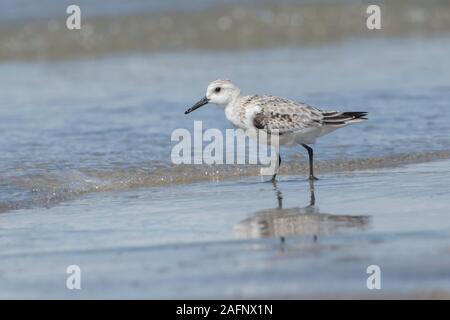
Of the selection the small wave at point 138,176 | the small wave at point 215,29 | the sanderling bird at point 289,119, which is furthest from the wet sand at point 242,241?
the small wave at point 215,29

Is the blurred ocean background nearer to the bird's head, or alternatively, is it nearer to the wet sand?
the wet sand

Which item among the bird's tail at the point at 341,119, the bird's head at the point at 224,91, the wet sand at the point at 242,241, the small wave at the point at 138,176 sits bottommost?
the wet sand at the point at 242,241

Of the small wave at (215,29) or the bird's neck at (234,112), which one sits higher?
the small wave at (215,29)

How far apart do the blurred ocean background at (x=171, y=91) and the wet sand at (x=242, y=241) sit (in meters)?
0.05

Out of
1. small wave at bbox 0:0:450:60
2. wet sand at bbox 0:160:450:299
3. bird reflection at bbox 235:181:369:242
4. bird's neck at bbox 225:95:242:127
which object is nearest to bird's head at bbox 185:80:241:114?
bird's neck at bbox 225:95:242:127

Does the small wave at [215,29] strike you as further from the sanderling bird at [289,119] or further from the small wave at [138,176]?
the sanderling bird at [289,119]

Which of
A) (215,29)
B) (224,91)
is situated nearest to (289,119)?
(224,91)

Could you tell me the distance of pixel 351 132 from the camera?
33.6 feet

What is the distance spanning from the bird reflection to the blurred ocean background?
7.5 inches

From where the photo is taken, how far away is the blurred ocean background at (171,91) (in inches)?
314

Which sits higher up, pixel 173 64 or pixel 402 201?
pixel 173 64
